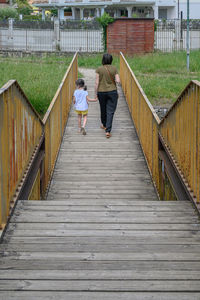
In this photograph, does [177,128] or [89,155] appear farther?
[89,155]

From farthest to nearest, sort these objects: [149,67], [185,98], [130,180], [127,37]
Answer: [127,37]
[149,67]
[130,180]
[185,98]

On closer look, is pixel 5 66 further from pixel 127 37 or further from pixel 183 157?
pixel 183 157

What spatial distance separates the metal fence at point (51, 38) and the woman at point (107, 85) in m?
20.9

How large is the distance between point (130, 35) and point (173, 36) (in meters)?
4.47

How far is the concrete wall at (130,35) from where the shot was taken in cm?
2958

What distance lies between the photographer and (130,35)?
2950 centimetres

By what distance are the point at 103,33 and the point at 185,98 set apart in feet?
82.2

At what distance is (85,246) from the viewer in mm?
4406

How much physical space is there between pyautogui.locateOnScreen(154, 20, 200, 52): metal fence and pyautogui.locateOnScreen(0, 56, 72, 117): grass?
5.95 metres

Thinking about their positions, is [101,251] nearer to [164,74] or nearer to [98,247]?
[98,247]

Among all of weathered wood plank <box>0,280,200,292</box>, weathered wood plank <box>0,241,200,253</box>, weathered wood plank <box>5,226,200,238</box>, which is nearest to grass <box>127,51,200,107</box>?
weathered wood plank <box>5,226,200,238</box>

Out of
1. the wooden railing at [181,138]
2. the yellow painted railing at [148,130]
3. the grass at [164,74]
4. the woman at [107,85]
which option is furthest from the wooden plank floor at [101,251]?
the grass at [164,74]

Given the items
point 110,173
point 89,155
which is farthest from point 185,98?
point 89,155

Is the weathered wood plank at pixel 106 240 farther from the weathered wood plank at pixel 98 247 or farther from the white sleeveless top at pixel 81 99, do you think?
the white sleeveless top at pixel 81 99
